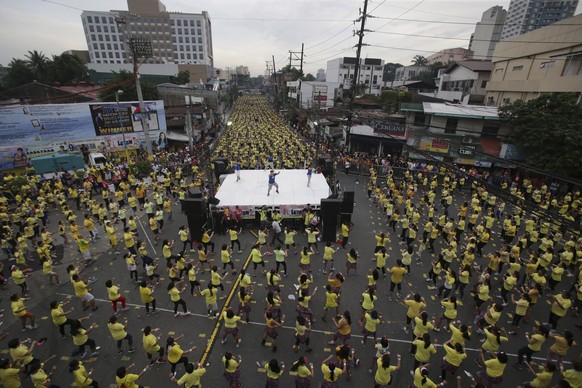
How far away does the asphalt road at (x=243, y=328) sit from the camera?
24.8 ft

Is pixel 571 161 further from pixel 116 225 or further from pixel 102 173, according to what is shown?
pixel 102 173

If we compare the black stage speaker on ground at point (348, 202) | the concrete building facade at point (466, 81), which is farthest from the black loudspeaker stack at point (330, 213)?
the concrete building facade at point (466, 81)

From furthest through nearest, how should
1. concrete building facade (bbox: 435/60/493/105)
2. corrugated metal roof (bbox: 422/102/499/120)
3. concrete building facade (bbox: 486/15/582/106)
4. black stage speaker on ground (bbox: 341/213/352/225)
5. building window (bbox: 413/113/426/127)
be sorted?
concrete building facade (bbox: 435/60/493/105)
building window (bbox: 413/113/426/127)
corrugated metal roof (bbox: 422/102/499/120)
concrete building facade (bbox: 486/15/582/106)
black stage speaker on ground (bbox: 341/213/352/225)

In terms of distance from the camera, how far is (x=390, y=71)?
11769 centimetres

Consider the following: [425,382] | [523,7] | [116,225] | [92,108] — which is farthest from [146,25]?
[523,7]

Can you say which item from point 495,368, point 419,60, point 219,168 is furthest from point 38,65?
point 419,60

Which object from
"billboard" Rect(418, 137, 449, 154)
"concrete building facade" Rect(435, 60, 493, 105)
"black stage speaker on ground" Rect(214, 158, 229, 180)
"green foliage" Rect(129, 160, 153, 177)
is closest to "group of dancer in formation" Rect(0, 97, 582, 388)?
"black stage speaker on ground" Rect(214, 158, 229, 180)

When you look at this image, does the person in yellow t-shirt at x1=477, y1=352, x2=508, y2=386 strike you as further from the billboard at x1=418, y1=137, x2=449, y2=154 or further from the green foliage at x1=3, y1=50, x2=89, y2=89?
the green foliage at x1=3, y1=50, x2=89, y2=89

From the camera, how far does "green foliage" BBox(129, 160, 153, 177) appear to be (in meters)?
21.9

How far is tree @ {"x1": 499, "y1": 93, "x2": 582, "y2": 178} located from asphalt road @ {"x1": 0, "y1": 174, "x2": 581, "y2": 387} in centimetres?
1151

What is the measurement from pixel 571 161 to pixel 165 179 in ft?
86.0

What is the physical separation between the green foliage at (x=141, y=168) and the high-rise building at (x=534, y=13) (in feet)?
477

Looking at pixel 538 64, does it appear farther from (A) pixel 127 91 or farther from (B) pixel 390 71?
(B) pixel 390 71

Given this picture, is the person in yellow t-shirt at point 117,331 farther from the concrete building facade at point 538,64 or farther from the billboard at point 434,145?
the concrete building facade at point 538,64
